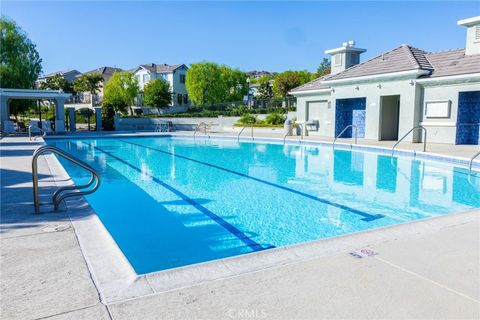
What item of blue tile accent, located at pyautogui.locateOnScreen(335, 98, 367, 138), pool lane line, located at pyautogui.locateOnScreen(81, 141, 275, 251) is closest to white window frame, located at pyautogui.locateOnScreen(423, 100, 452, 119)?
blue tile accent, located at pyautogui.locateOnScreen(335, 98, 367, 138)

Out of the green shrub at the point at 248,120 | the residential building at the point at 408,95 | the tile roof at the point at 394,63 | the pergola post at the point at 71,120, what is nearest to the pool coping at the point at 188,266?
the residential building at the point at 408,95

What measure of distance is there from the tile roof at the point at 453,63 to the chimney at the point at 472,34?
0.31m

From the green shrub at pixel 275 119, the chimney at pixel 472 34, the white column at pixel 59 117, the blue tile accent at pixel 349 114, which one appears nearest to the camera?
the chimney at pixel 472 34

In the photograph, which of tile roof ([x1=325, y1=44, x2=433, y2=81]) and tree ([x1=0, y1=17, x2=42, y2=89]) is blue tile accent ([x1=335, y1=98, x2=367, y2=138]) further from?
tree ([x1=0, y1=17, x2=42, y2=89])

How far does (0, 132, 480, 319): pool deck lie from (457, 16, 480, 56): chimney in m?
15.5

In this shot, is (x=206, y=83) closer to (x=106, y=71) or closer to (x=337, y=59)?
(x=337, y=59)

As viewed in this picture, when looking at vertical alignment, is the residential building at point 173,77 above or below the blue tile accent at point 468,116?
above

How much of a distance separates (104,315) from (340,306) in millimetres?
1687

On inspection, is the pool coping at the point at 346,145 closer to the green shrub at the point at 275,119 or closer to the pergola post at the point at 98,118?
the pergola post at the point at 98,118

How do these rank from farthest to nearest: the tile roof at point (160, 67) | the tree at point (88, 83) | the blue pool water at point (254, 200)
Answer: the tree at point (88, 83)
the tile roof at point (160, 67)
the blue pool water at point (254, 200)

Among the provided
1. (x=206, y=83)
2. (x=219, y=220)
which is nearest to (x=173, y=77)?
(x=206, y=83)

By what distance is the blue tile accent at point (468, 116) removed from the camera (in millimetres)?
16031

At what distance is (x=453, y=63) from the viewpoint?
16.8 metres

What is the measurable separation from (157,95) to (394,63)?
33.1 metres
